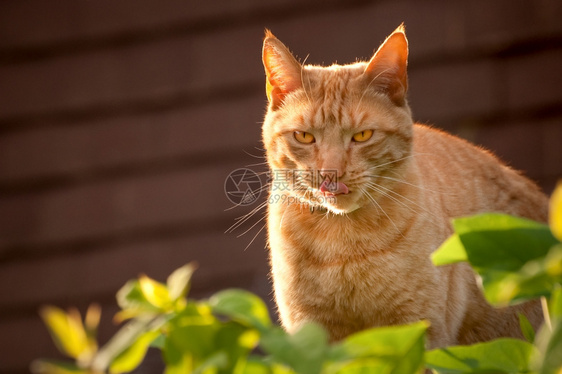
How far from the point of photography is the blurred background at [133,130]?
3184 mm

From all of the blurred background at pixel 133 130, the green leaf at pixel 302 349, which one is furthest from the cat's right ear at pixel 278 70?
the green leaf at pixel 302 349

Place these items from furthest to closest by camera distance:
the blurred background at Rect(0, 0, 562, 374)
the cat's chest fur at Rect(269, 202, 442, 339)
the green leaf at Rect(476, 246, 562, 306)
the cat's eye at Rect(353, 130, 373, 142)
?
the blurred background at Rect(0, 0, 562, 374), the cat's eye at Rect(353, 130, 373, 142), the cat's chest fur at Rect(269, 202, 442, 339), the green leaf at Rect(476, 246, 562, 306)

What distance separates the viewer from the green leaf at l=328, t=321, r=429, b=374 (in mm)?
427

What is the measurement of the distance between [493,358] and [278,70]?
1.57 meters

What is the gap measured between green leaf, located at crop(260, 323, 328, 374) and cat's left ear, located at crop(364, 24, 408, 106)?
1.53 meters

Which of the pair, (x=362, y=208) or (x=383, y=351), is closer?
(x=383, y=351)

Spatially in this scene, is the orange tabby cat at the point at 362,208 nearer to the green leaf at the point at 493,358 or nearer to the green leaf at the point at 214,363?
the green leaf at the point at 493,358

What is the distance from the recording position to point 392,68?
1926mm

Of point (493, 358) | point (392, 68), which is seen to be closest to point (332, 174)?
point (392, 68)

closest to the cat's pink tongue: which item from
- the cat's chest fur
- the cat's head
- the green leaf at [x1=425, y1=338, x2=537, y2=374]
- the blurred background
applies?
the cat's head

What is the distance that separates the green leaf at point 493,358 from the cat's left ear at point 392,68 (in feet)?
4.57

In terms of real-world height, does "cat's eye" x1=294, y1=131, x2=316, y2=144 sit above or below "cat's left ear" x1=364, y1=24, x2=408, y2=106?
below

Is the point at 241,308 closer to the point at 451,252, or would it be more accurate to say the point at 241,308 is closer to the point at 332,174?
the point at 451,252

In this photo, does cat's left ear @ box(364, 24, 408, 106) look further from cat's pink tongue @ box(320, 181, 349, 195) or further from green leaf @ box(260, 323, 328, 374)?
green leaf @ box(260, 323, 328, 374)
